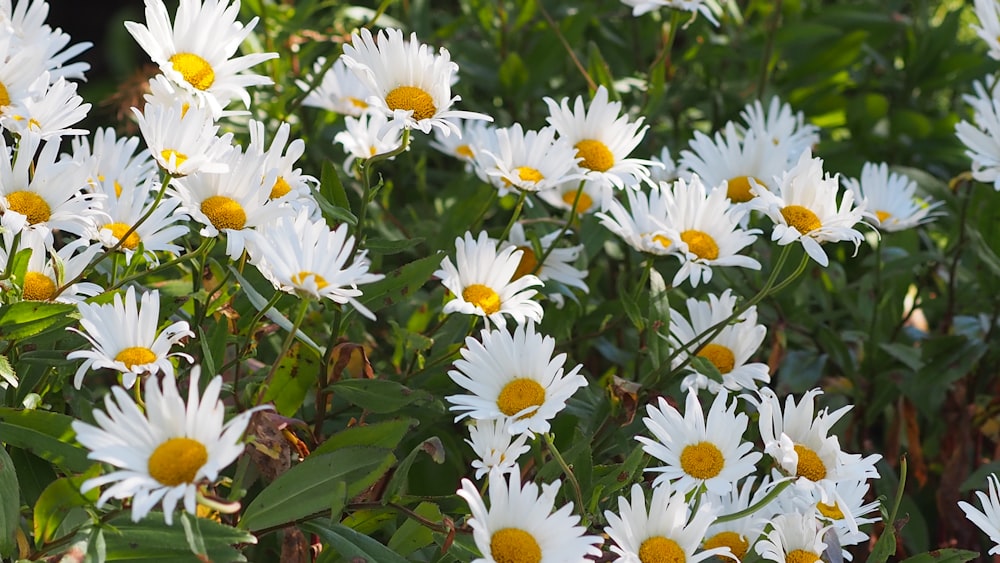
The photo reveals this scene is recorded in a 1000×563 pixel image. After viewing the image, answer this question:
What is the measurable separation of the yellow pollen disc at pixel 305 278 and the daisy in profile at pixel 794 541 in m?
0.35

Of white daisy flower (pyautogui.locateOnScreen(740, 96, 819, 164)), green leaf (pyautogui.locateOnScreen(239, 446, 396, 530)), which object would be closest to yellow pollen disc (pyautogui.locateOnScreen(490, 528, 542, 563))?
green leaf (pyautogui.locateOnScreen(239, 446, 396, 530))

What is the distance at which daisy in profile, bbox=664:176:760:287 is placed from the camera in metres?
0.94

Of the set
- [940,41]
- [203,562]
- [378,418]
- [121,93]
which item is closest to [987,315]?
[940,41]

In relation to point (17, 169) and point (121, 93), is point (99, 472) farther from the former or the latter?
point (121, 93)

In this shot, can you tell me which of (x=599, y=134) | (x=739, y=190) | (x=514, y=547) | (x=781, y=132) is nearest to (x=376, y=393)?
(x=514, y=547)

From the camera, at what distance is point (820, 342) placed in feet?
4.07

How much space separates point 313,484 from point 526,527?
0.15 metres

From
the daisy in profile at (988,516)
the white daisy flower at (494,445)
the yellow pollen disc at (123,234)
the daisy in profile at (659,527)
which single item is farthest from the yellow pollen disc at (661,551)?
the yellow pollen disc at (123,234)

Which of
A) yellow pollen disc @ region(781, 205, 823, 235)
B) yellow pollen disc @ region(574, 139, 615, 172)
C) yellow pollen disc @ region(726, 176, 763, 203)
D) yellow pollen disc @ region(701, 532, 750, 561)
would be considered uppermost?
yellow pollen disc @ region(726, 176, 763, 203)

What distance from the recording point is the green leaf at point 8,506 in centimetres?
73

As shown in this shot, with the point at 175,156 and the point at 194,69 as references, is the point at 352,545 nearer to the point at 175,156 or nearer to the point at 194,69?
the point at 175,156

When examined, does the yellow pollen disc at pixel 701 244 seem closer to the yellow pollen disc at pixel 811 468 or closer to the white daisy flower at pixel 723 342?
the white daisy flower at pixel 723 342

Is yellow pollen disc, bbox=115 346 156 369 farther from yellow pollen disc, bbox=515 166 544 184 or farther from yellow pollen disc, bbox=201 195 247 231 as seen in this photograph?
yellow pollen disc, bbox=515 166 544 184

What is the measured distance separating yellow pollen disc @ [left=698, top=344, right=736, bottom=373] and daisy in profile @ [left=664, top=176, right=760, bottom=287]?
0.06 m
